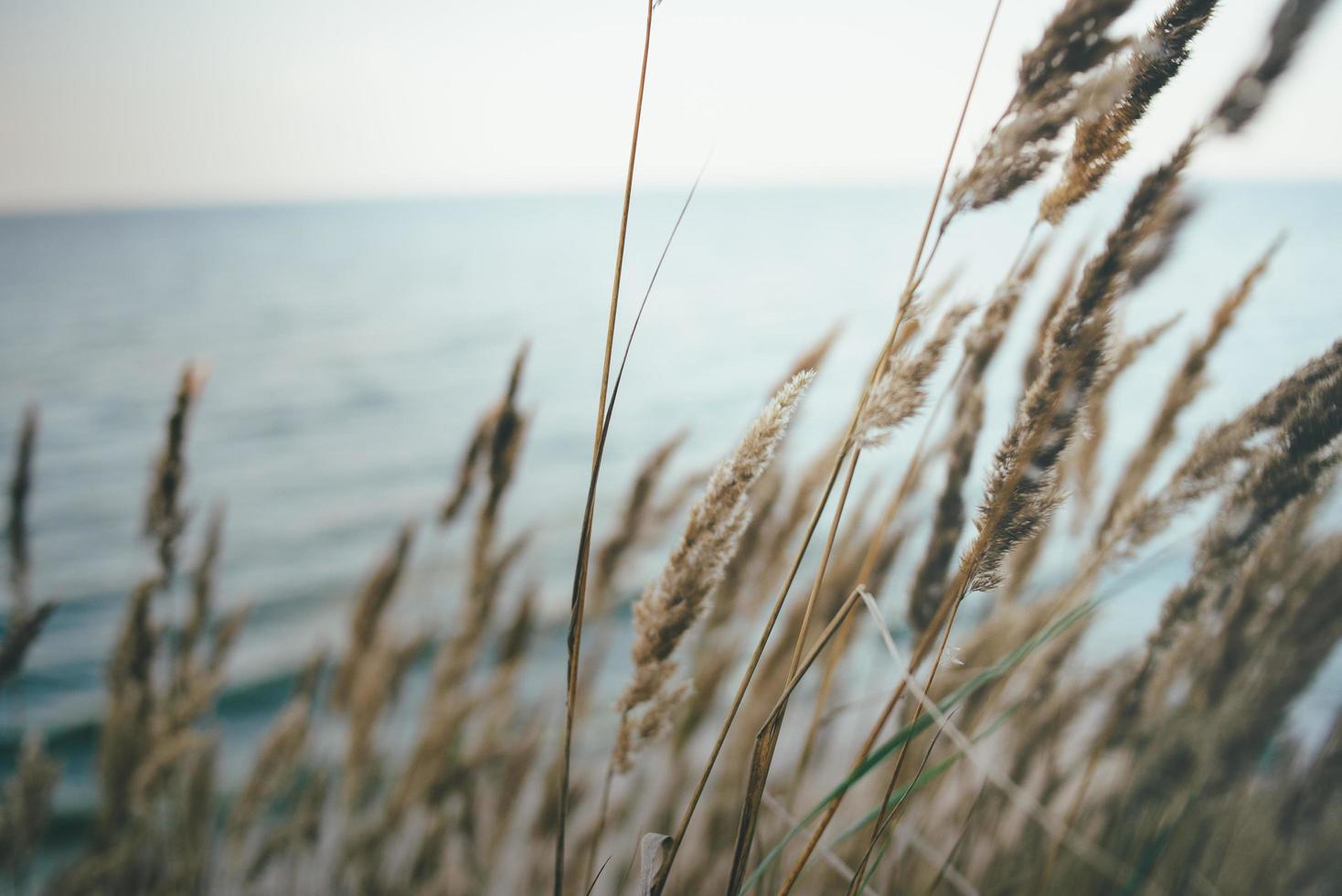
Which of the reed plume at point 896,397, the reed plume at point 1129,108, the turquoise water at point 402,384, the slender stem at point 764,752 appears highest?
the reed plume at point 1129,108

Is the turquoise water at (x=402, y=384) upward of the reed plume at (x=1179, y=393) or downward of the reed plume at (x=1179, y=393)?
downward

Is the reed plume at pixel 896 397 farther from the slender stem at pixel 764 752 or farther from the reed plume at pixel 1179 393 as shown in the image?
the reed plume at pixel 1179 393

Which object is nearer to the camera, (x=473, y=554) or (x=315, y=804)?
(x=473, y=554)

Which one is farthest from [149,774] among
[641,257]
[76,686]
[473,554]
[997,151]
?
[641,257]

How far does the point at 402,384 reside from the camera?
12297 millimetres

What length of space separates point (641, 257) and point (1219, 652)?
17136mm

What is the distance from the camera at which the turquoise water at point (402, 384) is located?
3117 mm

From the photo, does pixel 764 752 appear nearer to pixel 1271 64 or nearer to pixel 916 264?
pixel 916 264

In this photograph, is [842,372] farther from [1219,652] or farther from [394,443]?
[1219,652]

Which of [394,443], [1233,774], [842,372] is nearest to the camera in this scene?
[1233,774]

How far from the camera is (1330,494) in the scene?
1393 millimetres

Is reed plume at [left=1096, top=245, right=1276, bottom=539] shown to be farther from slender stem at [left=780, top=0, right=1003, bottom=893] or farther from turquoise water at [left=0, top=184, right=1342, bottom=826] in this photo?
slender stem at [left=780, top=0, right=1003, bottom=893]

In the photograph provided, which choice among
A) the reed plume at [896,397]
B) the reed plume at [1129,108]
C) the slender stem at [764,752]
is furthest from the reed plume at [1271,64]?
the slender stem at [764,752]

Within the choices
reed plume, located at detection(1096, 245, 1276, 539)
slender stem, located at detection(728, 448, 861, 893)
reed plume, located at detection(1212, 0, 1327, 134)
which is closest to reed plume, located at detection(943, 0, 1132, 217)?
reed plume, located at detection(1212, 0, 1327, 134)
